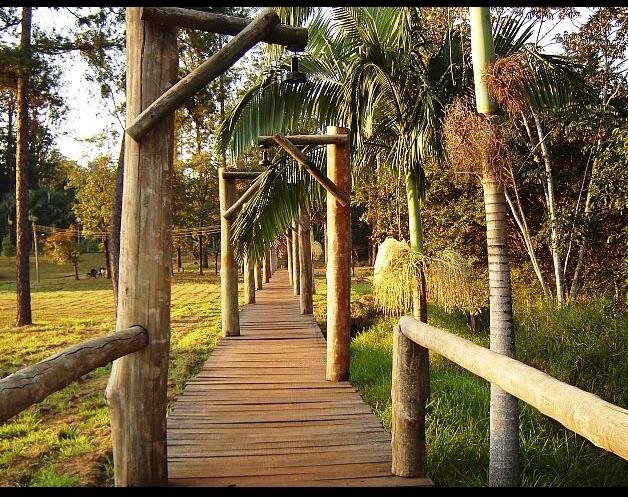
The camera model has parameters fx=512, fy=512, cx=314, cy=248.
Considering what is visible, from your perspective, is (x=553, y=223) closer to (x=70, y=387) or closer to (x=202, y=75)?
(x=202, y=75)

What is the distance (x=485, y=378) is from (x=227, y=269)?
5781 millimetres

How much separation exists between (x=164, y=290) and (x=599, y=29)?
25.3 ft

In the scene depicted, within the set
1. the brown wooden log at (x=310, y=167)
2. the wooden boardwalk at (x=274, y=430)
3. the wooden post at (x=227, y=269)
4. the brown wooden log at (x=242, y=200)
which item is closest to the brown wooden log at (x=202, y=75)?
the wooden boardwalk at (x=274, y=430)

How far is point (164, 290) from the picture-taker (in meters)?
2.56

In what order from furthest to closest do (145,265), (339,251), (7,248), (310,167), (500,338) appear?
(7,248) < (339,251) < (310,167) < (500,338) < (145,265)

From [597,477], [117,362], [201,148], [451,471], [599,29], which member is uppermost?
[201,148]

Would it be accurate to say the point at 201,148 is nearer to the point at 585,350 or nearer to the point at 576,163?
the point at 576,163

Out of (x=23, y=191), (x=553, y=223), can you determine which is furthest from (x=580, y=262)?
(x=23, y=191)

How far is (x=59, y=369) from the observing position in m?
1.84

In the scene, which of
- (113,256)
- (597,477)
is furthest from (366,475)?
(113,256)

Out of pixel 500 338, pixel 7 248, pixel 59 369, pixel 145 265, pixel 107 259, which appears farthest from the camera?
pixel 7 248

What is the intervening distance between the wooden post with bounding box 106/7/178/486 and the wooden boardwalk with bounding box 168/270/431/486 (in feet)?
1.27

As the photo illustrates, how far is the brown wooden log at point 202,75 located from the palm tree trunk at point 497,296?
1.60 meters

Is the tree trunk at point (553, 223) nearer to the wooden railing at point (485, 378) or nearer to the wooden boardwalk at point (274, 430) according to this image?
the wooden boardwalk at point (274, 430)
